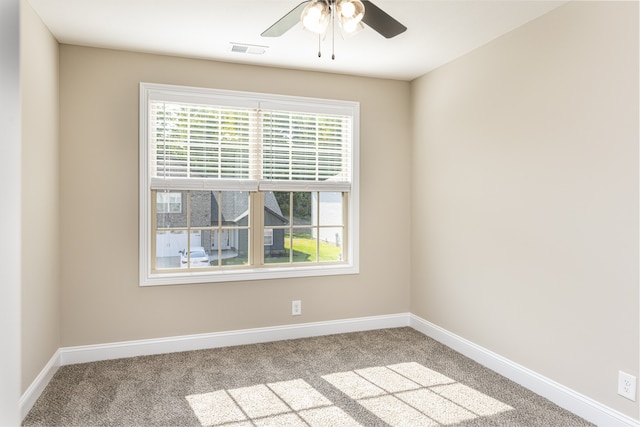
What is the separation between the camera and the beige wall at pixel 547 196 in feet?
7.63

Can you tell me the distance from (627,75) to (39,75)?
11.8 feet

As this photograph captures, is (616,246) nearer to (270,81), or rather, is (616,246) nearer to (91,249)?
(270,81)

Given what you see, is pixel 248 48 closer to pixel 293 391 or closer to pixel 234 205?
pixel 234 205

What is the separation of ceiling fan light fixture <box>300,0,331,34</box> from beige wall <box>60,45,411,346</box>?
195cm

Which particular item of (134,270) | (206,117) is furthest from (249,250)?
(206,117)

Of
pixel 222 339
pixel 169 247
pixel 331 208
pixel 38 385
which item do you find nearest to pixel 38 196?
pixel 169 247

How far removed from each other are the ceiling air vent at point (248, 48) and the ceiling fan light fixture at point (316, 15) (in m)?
1.52

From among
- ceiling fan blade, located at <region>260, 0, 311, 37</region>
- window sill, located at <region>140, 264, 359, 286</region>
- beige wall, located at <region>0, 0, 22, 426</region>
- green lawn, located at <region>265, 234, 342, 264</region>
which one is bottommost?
window sill, located at <region>140, 264, 359, 286</region>

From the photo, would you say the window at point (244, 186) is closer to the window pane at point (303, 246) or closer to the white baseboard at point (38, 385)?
the window pane at point (303, 246)

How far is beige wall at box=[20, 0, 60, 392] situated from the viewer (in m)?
2.57

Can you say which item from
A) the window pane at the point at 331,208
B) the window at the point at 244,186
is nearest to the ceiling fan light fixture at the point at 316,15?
the window at the point at 244,186

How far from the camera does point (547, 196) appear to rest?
2.78 m

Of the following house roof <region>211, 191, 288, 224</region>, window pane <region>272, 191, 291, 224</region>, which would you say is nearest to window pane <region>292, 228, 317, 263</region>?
window pane <region>272, 191, 291, 224</region>

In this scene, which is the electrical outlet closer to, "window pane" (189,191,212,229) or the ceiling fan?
the ceiling fan
